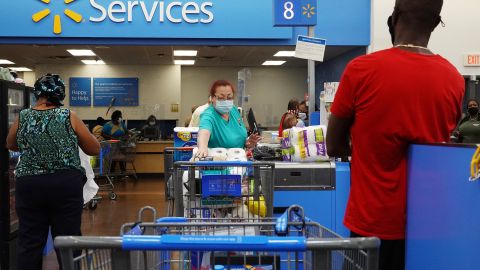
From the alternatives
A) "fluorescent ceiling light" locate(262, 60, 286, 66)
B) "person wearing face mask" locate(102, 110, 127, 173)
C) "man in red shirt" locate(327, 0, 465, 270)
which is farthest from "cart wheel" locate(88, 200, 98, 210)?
"man in red shirt" locate(327, 0, 465, 270)

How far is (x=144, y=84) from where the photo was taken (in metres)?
14.2

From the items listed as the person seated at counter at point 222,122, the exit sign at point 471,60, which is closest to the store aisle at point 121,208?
the person seated at counter at point 222,122

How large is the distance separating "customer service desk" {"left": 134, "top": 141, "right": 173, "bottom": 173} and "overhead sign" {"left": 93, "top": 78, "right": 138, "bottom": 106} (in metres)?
1.58

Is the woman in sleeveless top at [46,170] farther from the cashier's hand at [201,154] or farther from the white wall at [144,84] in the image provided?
the white wall at [144,84]

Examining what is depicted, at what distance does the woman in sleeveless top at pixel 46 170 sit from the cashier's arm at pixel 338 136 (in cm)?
219

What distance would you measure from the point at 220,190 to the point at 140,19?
7.13 m

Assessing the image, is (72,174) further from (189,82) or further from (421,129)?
(189,82)

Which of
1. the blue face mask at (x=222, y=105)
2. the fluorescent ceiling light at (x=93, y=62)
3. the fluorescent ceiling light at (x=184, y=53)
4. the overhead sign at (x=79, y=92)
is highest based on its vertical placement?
the fluorescent ceiling light at (x=184, y=53)

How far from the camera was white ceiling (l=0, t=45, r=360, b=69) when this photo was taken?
11324mm

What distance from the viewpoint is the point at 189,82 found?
1477cm

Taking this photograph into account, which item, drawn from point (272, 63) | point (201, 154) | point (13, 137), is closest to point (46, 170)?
point (13, 137)

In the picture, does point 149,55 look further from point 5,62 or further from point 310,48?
point 310,48

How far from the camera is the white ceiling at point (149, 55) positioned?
11324mm

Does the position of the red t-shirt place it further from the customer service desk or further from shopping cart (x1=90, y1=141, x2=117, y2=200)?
the customer service desk
